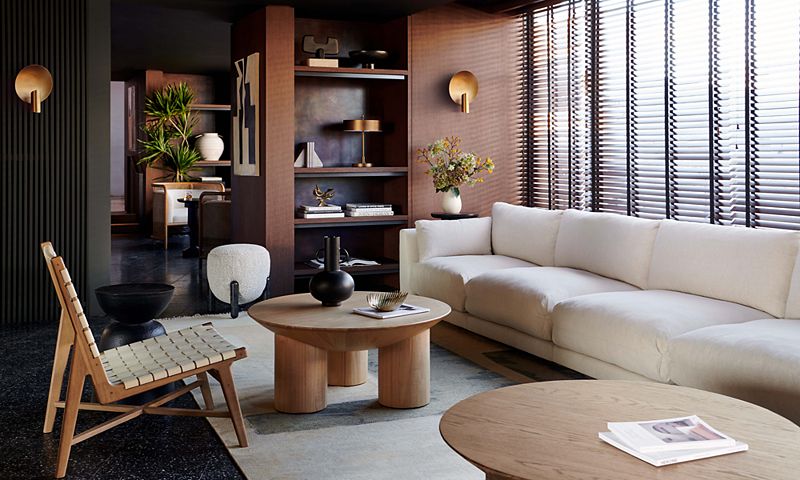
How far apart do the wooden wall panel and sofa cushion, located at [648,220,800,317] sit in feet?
→ 12.8

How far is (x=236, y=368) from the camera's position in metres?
4.61

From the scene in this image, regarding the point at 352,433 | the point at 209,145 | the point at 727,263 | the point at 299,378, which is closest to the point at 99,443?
the point at 299,378

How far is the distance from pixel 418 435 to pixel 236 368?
1.48 m

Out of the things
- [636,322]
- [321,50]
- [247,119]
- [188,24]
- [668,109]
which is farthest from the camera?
[188,24]

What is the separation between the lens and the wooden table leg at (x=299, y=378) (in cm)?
381

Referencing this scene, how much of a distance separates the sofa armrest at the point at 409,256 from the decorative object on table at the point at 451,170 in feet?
2.32

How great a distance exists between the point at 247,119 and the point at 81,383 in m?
4.26

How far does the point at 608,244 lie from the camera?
Result: 5012mm

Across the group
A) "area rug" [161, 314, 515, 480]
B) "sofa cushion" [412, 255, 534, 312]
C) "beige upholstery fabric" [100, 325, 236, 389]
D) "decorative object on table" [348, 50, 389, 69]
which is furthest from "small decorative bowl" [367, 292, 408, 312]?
"decorative object on table" [348, 50, 389, 69]

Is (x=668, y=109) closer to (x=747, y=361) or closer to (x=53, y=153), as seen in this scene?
(x=747, y=361)

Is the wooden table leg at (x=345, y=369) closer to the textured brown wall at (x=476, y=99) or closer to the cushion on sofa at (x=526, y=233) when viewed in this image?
the cushion on sofa at (x=526, y=233)

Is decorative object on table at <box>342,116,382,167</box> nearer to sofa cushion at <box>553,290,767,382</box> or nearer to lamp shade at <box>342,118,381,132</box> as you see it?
lamp shade at <box>342,118,381,132</box>

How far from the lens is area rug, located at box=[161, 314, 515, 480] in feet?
10.2

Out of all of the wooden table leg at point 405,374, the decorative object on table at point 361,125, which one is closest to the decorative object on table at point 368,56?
the decorative object on table at point 361,125
